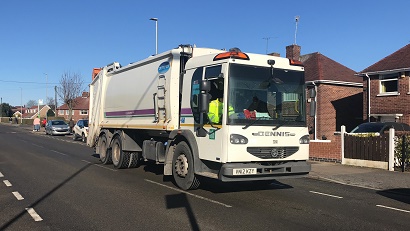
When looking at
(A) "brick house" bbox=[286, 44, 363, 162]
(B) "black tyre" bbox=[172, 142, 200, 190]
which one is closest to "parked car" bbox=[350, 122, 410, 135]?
(A) "brick house" bbox=[286, 44, 363, 162]

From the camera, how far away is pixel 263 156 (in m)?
7.96

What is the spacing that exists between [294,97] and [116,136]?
273 inches

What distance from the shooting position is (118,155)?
42.8ft

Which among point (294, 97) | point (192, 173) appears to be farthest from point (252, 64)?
point (192, 173)

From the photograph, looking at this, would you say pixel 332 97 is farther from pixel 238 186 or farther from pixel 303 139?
pixel 303 139

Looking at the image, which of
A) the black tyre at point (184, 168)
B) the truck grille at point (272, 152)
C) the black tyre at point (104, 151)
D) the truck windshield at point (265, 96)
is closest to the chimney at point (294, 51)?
the black tyre at point (104, 151)

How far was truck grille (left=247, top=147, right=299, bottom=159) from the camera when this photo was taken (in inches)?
309

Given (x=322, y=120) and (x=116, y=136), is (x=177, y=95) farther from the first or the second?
(x=322, y=120)

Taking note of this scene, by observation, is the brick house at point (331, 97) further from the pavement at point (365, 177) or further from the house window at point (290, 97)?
the house window at point (290, 97)

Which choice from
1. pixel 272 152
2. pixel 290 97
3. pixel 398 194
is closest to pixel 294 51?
pixel 398 194

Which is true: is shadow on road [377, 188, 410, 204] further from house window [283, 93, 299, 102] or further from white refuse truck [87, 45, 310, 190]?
house window [283, 93, 299, 102]

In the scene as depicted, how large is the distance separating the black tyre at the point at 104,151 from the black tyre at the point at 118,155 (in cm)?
44

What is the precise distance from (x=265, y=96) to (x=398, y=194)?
439 centimetres

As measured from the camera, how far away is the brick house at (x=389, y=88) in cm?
2139
